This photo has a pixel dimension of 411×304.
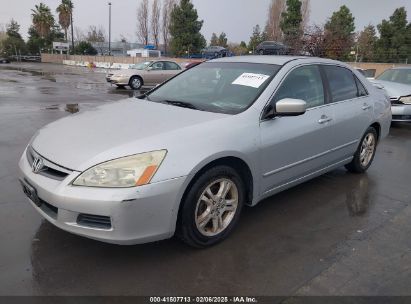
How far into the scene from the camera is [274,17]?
55062 millimetres

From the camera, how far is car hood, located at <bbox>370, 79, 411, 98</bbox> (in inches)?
363

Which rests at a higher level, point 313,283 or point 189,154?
point 189,154

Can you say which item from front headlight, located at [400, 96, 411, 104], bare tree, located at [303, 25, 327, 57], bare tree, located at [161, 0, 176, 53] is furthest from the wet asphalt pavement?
bare tree, located at [161, 0, 176, 53]

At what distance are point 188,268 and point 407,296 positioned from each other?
1626 mm

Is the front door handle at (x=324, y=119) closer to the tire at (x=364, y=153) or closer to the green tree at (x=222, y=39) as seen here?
the tire at (x=364, y=153)

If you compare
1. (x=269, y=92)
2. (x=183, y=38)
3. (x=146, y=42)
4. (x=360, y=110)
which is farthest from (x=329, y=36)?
(x=146, y=42)

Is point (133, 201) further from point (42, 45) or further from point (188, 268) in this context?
point (42, 45)

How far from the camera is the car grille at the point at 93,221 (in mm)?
2730

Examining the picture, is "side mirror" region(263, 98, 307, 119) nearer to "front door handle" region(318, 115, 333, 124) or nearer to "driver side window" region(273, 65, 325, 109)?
"driver side window" region(273, 65, 325, 109)

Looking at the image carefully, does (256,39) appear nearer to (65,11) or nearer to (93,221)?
(65,11)

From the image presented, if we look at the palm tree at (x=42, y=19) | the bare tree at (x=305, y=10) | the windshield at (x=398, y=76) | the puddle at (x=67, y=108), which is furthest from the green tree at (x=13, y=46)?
the windshield at (x=398, y=76)

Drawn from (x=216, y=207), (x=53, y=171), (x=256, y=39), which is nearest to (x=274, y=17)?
(x=256, y=39)

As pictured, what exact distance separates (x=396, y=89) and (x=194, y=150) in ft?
27.1

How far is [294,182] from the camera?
13.4 ft
